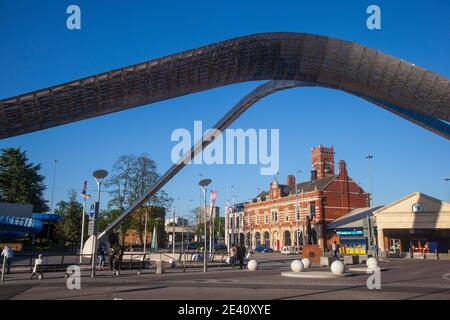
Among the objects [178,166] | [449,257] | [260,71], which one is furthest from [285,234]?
[260,71]

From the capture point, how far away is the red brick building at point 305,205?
79062 mm

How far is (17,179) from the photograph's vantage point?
7775 centimetres

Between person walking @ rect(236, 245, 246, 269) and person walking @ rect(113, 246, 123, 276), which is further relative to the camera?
person walking @ rect(236, 245, 246, 269)

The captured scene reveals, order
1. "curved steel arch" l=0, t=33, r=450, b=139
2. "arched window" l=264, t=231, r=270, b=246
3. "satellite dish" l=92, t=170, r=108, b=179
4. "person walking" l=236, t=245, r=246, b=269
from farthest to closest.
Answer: "arched window" l=264, t=231, r=270, b=246 → "person walking" l=236, t=245, r=246, b=269 → "satellite dish" l=92, t=170, r=108, b=179 → "curved steel arch" l=0, t=33, r=450, b=139

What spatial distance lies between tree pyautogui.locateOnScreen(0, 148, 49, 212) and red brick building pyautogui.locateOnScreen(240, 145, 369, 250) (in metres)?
48.9

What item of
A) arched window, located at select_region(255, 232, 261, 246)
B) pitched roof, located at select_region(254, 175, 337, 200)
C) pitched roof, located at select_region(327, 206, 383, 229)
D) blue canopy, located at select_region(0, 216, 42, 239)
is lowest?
arched window, located at select_region(255, 232, 261, 246)

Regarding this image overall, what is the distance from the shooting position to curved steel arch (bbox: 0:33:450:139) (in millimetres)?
23484

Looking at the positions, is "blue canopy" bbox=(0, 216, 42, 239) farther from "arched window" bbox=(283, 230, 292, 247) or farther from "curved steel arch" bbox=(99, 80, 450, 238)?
"arched window" bbox=(283, 230, 292, 247)

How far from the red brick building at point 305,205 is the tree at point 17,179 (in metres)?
48.9

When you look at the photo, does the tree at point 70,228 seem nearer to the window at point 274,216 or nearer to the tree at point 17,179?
the tree at point 17,179

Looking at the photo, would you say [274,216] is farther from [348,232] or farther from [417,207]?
[417,207]

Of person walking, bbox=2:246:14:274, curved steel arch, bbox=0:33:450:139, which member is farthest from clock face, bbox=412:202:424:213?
person walking, bbox=2:246:14:274

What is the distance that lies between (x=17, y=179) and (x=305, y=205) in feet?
184
